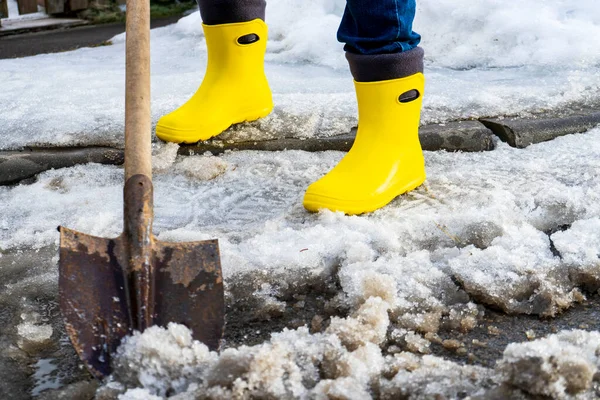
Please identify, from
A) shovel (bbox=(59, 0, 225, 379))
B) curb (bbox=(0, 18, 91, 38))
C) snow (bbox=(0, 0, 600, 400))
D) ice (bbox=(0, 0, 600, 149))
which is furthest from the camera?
curb (bbox=(0, 18, 91, 38))

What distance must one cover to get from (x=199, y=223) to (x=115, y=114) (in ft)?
2.93

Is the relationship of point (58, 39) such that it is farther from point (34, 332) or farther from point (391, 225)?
point (34, 332)

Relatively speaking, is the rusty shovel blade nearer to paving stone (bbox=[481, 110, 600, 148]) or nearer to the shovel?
the shovel

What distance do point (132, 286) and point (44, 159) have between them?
3.48ft

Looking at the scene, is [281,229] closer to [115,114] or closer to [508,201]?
[508,201]

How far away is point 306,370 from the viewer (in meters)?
1.14

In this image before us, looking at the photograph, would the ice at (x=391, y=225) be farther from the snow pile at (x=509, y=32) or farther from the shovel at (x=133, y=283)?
the snow pile at (x=509, y=32)

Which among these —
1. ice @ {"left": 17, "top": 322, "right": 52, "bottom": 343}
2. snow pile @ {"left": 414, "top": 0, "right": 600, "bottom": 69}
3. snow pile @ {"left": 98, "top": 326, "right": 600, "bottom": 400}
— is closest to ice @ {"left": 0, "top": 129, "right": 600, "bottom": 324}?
snow pile @ {"left": 98, "top": 326, "right": 600, "bottom": 400}

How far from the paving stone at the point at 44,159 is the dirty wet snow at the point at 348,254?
5cm

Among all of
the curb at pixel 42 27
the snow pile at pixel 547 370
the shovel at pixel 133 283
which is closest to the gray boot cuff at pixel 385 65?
the shovel at pixel 133 283

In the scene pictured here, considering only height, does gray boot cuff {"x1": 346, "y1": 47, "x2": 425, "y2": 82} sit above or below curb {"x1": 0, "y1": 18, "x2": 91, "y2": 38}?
above

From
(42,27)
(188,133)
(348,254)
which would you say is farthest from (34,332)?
(42,27)

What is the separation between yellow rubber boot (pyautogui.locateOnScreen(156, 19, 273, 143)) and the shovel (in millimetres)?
860

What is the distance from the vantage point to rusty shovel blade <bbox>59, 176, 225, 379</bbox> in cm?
121
